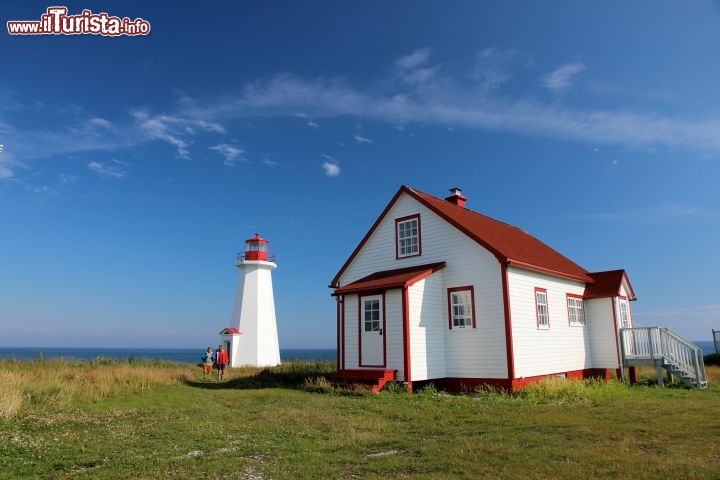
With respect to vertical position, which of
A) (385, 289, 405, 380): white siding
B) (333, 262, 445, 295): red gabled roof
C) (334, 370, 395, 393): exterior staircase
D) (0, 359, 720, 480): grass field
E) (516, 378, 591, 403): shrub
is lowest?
(0, 359, 720, 480): grass field

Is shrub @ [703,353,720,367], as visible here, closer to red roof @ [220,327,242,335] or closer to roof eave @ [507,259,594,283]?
roof eave @ [507,259,594,283]

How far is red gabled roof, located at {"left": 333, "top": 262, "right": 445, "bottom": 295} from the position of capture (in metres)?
16.3

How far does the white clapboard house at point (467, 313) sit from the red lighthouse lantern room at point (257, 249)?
14.6 m

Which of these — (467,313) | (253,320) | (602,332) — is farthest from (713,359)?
(253,320)

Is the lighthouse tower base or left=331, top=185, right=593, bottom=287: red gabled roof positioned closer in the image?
left=331, top=185, right=593, bottom=287: red gabled roof

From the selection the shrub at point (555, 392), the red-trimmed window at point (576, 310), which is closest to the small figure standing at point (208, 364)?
the shrub at point (555, 392)

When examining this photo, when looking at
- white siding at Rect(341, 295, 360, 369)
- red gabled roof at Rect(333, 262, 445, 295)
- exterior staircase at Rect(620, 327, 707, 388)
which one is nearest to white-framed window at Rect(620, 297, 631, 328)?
exterior staircase at Rect(620, 327, 707, 388)

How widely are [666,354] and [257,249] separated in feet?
79.0

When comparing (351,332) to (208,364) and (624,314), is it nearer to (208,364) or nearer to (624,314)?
(208,364)

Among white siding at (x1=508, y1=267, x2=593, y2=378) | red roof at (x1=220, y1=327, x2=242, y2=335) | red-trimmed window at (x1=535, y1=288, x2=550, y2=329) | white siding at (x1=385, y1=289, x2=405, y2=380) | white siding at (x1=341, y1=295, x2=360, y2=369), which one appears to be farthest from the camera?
red roof at (x1=220, y1=327, x2=242, y2=335)

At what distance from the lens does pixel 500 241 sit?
1858 centimetres

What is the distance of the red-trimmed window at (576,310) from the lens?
66.8 feet

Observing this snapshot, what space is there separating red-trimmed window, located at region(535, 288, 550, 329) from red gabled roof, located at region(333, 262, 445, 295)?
352 cm

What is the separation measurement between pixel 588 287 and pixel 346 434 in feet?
52.8
